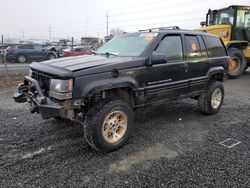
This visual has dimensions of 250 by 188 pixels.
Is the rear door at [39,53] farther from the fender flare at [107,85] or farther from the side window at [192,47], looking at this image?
the fender flare at [107,85]

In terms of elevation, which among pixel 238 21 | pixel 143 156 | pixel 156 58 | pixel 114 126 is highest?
pixel 238 21

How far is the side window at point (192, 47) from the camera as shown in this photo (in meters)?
4.83

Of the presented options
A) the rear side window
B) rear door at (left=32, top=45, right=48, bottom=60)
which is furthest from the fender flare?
rear door at (left=32, top=45, right=48, bottom=60)

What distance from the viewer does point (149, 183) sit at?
2924 mm

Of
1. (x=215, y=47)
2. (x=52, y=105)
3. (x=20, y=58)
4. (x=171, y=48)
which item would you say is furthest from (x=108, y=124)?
(x=20, y=58)

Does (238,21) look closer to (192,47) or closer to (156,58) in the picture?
(192,47)

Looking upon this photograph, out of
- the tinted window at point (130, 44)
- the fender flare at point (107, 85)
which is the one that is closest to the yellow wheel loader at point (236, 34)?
the tinted window at point (130, 44)

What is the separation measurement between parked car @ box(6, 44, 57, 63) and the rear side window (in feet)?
53.9

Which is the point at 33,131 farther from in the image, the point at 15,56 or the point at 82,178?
the point at 15,56

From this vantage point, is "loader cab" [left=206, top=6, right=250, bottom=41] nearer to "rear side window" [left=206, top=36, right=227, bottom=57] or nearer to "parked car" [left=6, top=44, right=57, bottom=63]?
"rear side window" [left=206, top=36, right=227, bottom=57]

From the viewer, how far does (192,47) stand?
16.2 ft

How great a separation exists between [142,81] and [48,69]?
153 cm

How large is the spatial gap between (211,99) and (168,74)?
166 centimetres

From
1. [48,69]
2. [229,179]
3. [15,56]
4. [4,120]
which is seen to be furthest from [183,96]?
[15,56]
